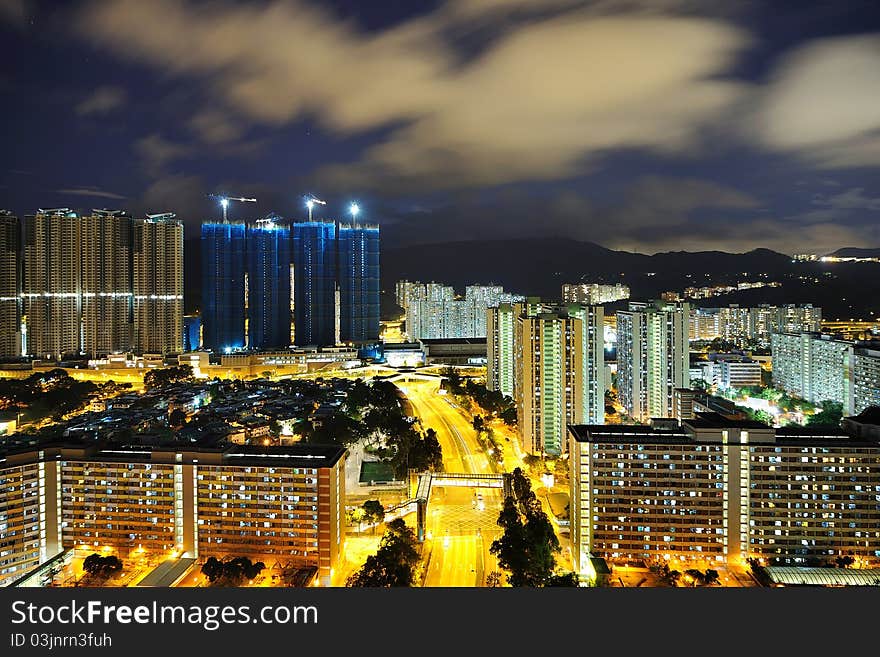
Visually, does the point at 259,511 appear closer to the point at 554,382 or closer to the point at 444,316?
the point at 554,382

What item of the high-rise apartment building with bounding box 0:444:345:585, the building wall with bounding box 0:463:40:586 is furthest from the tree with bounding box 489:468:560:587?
the building wall with bounding box 0:463:40:586

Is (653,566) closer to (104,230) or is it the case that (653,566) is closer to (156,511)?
(156,511)

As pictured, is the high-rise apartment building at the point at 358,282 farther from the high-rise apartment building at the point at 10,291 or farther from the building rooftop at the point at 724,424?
the building rooftop at the point at 724,424

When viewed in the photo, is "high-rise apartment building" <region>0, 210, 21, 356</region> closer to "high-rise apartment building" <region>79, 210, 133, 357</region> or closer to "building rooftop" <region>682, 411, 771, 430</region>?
"high-rise apartment building" <region>79, 210, 133, 357</region>

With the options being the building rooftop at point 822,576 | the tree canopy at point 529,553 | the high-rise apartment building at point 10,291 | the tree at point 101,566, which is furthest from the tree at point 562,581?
the high-rise apartment building at point 10,291

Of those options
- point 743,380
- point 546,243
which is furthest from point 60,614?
point 546,243

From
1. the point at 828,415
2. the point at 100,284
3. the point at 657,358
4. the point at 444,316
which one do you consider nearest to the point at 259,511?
the point at 657,358
